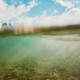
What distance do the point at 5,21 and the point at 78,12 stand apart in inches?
31.9

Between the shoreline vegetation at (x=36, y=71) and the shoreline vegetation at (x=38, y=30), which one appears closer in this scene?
the shoreline vegetation at (x=36, y=71)

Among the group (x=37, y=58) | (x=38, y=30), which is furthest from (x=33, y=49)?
(x=38, y=30)

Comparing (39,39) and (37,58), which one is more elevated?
(39,39)

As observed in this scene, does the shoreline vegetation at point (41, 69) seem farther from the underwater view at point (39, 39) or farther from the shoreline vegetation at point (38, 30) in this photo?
the shoreline vegetation at point (38, 30)

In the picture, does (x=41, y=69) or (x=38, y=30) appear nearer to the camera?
(x=41, y=69)

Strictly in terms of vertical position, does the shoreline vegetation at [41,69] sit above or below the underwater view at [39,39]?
below

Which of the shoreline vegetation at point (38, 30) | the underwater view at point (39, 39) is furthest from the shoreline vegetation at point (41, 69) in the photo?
Answer: the shoreline vegetation at point (38, 30)

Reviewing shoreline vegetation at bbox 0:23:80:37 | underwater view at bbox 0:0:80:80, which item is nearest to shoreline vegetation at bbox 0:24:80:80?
underwater view at bbox 0:0:80:80

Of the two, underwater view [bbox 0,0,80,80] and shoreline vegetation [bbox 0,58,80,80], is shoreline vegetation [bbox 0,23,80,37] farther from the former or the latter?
shoreline vegetation [bbox 0,58,80,80]

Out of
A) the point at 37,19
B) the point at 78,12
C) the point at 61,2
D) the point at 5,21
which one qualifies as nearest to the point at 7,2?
the point at 5,21

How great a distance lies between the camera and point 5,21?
2.39m

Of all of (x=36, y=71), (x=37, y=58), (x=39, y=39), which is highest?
(x=39, y=39)

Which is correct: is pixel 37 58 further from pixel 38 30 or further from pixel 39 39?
pixel 38 30

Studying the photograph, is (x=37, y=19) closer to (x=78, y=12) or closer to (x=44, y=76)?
(x=78, y=12)
